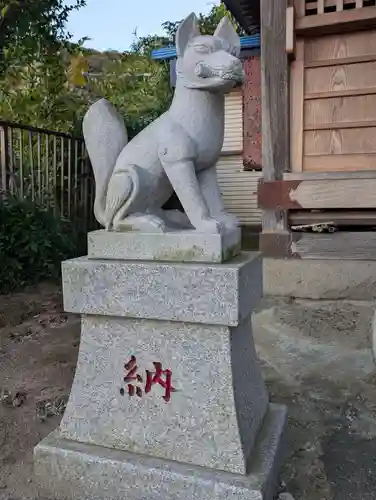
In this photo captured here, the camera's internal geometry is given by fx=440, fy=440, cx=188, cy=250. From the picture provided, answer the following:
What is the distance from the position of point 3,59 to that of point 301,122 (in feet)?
13.0

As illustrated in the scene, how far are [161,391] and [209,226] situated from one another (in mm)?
667

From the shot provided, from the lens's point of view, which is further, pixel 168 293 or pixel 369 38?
pixel 369 38

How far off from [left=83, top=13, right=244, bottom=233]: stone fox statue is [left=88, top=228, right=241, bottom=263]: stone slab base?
4 cm

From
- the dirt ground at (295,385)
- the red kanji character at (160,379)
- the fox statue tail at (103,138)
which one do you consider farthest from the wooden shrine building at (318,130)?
the red kanji character at (160,379)

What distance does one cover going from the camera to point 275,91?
13.5 feet

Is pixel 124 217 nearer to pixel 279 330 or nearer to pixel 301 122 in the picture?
pixel 279 330

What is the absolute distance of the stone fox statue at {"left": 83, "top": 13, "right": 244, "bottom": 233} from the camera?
5.39ft

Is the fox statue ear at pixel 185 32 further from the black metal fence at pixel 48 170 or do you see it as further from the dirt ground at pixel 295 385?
the black metal fence at pixel 48 170

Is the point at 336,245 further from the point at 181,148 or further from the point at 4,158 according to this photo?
the point at 4,158

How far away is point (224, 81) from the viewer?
160 cm

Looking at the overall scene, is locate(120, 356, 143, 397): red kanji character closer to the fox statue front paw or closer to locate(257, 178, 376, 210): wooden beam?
the fox statue front paw

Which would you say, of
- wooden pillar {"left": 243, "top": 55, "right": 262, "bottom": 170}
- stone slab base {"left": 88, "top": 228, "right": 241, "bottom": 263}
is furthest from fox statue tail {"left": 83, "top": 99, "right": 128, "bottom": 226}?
wooden pillar {"left": 243, "top": 55, "right": 262, "bottom": 170}

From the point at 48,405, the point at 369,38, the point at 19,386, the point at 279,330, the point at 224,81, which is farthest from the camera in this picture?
the point at 369,38

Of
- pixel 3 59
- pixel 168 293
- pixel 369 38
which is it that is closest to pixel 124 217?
pixel 168 293
